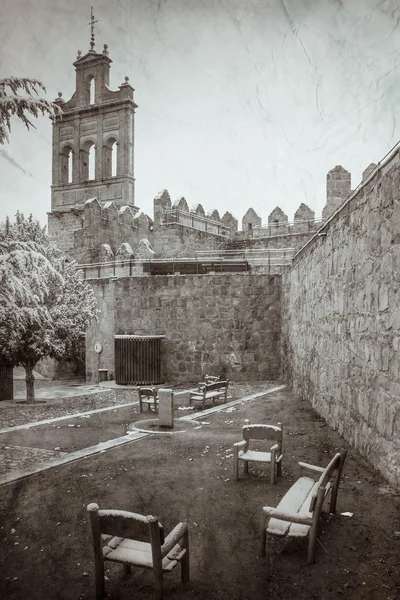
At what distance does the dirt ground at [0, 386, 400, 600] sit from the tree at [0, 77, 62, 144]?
16.0 feet

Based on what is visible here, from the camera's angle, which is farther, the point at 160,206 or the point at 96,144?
the point at 96,144

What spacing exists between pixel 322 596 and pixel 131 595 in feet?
4.98

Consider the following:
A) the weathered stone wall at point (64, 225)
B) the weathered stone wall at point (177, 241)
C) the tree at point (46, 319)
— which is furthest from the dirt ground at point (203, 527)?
the weathered stone wall at point (64, 225)

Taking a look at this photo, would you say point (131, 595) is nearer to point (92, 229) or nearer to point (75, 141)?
point (92, 229)

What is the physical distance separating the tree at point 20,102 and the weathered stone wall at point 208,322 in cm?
1308

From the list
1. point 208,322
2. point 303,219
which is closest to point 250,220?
point 303,219

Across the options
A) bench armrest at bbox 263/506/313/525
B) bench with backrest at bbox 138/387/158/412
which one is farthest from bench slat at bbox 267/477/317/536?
bench with backrest at bbox 138/387/158/412

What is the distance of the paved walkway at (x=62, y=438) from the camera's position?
7.88 metres

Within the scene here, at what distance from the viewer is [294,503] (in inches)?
198

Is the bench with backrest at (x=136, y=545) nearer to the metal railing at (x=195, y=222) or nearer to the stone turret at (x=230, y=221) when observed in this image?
the metal railing at (x=195, y=222)

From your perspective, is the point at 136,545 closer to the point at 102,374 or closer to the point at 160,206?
the point at 102,374

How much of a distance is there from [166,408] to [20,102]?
666 centimetres

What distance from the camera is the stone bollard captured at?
10.6 metres

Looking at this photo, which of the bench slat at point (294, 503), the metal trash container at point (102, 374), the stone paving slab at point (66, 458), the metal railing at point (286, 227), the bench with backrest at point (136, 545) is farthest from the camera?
the metal railing at point (286, 227)
